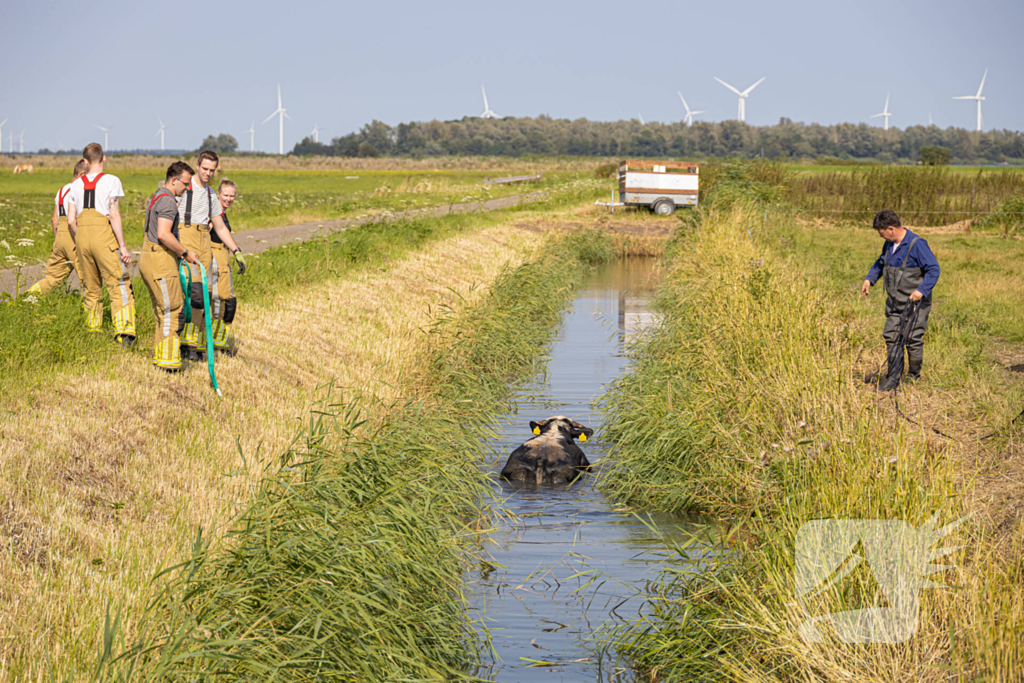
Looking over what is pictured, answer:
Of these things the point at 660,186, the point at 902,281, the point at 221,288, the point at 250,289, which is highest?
the point at 660,186

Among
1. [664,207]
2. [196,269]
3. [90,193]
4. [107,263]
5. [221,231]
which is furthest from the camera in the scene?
[664,207]

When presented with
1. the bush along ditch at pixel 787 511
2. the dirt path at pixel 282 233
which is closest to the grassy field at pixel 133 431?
the bush along ditch at pixel 787 511

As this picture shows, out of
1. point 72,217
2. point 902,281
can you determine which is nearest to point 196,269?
point 72,217

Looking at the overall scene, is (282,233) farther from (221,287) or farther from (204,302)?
(204,302)

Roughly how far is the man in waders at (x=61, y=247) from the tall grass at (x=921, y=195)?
31.7 meters

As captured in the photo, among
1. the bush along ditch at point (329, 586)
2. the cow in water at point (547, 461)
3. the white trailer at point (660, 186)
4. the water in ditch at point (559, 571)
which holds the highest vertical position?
the white trailer at point (660, 186)

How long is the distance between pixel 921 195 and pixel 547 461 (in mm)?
33724

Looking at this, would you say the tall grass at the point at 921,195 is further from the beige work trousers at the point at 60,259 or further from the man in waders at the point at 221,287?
the beige work trousers at the point at 60,259

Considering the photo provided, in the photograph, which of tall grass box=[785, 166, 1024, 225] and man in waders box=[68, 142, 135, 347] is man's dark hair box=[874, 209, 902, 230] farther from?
tall grass box=[785, 166, 1024, 225]

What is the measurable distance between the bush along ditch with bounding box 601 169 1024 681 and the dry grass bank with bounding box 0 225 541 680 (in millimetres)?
3179

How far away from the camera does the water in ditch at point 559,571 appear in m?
6.47

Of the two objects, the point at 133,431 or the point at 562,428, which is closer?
the point at 133,431

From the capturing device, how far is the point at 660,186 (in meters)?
43.3

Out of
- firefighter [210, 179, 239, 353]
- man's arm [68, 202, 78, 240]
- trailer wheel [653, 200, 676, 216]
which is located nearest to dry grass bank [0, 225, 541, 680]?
firefighter [210, 179, 239, 353]
